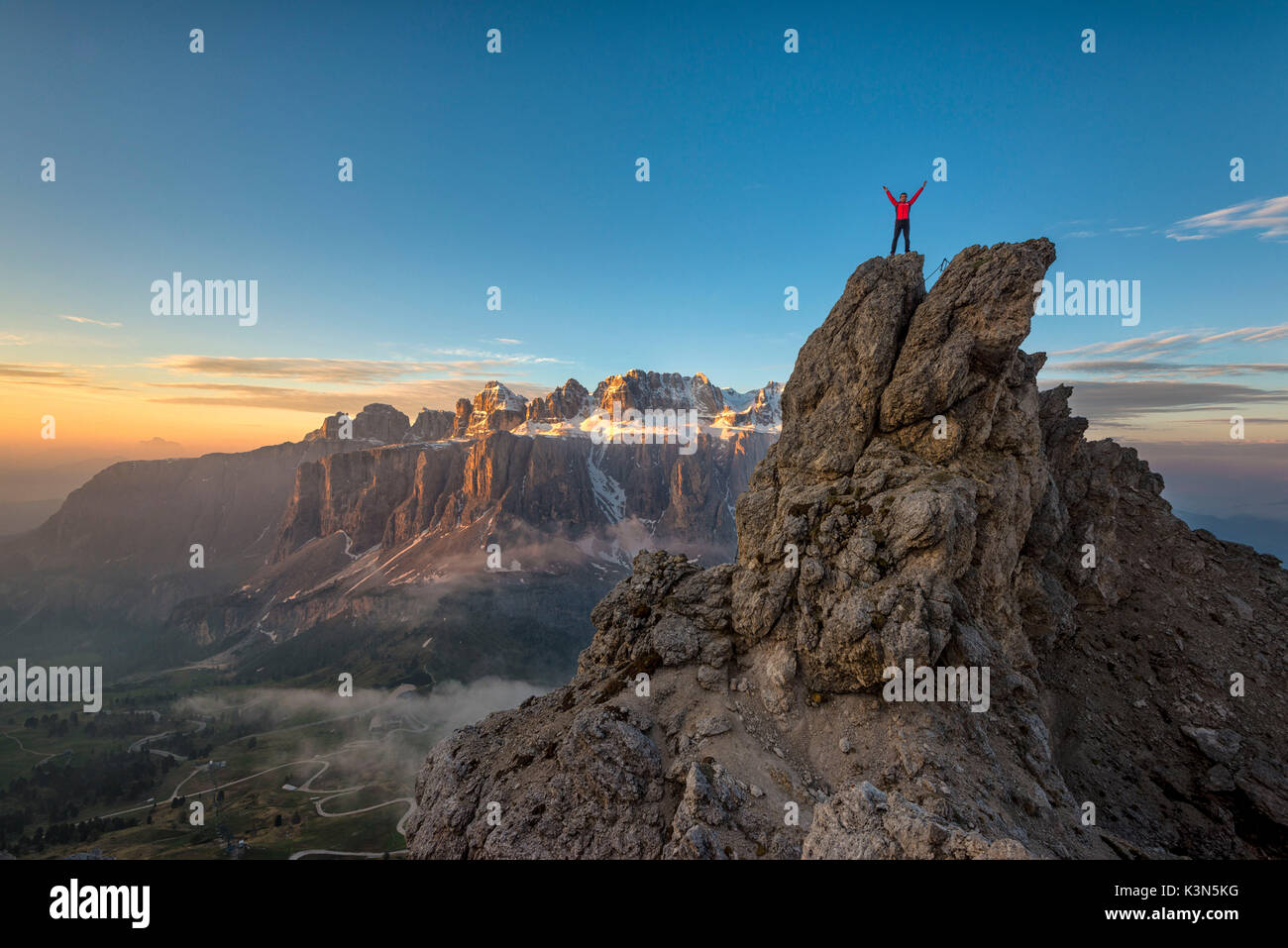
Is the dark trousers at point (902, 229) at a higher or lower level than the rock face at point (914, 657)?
higher

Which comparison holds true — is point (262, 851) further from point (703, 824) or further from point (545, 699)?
point (703, 824)

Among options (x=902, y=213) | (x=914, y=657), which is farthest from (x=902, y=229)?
(x=914, y=657)

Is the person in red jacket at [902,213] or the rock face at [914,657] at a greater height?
the person in red jacket at [902,213]

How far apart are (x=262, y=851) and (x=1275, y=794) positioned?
221 m

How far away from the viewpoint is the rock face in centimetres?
4256

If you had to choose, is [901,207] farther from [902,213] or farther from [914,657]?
[914,657]

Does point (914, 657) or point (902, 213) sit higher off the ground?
point (902, 213)

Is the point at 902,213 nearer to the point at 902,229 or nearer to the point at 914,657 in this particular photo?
the point at 902,229

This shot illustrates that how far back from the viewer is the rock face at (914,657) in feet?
140

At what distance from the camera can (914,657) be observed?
146 feet

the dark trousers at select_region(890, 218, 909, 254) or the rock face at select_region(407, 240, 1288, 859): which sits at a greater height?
the dark trousers at select_region(890, 218, 909, 254)
